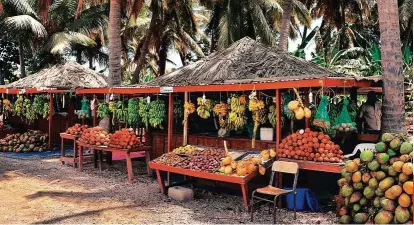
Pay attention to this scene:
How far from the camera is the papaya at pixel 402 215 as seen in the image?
17.3 ft

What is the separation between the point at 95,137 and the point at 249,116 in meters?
4.26

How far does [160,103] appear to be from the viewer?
1034cm

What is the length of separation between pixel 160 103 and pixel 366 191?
5783 millimetres

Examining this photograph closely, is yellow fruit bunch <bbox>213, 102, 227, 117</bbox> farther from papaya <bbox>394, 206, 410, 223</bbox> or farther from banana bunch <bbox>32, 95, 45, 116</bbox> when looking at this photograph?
banana bunch <bbox>32, 95, 45, 116</bbox>

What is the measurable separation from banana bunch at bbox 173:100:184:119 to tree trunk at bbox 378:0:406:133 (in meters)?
4.73

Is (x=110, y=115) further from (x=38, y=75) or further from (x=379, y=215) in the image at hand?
(x=379, y=215)

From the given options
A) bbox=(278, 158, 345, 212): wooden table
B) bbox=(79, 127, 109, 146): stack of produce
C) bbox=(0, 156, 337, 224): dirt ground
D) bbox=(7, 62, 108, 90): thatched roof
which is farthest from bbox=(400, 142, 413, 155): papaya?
bbox=(7, 62, 108, 90): thatched roof

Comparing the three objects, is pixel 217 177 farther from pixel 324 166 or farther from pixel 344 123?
pixel 344 123

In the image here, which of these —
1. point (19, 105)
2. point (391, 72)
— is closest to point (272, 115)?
point (391, 72)

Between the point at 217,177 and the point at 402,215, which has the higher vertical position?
the point at 217,177

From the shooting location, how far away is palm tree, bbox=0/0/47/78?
19625mm

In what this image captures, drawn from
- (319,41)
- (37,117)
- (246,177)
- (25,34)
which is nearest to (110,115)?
(37,117)

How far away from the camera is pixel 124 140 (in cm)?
999

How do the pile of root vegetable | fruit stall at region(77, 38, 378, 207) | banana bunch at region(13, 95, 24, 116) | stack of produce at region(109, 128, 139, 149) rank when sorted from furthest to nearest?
banana bunch at region(13, 95, 24, 116) < stack of produce at region(109, 128, 139, 149) < fruit stall at region(77, 38, 378, 207) < the pile of root vegetable
